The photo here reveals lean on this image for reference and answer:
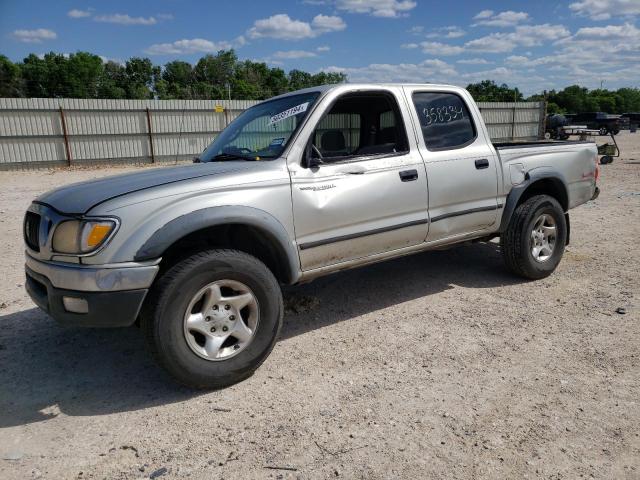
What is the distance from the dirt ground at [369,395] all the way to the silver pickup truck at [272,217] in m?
0.39

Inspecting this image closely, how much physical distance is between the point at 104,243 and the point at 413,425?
6.49 ft

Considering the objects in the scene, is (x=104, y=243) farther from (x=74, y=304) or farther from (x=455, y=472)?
(x=455, y=472)

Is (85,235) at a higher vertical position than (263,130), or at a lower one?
lower

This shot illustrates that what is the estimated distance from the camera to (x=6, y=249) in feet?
21.1

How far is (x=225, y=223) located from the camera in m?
3.06

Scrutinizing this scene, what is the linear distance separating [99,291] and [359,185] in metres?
1.91

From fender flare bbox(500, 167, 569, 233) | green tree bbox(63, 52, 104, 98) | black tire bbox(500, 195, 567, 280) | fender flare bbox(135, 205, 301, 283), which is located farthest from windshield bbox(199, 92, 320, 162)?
green tree bbox(63, 52, 104, 98)

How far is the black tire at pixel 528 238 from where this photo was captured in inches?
187

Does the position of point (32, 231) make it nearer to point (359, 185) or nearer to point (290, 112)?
point (290, 112)

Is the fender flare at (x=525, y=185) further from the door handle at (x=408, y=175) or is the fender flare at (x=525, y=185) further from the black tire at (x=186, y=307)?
the black tire at (x=186, y=307)

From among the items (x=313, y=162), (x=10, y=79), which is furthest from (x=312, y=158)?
(x=10, y=79)

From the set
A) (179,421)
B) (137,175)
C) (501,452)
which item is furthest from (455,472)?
(137,175)

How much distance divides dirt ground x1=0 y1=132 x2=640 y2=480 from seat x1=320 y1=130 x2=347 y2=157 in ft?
4.58

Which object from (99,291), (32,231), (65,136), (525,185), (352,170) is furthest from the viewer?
(65,136)
